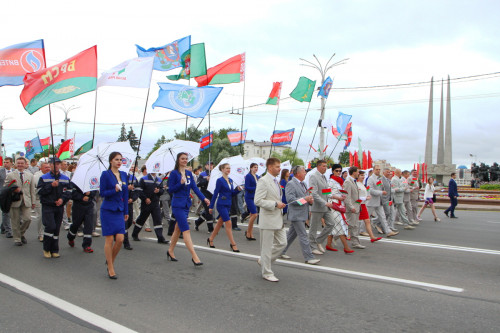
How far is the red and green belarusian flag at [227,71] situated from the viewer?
44.5 ft

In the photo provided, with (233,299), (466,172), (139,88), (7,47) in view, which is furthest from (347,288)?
A: (466,172)

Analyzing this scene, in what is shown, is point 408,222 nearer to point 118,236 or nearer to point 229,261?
point 229,261

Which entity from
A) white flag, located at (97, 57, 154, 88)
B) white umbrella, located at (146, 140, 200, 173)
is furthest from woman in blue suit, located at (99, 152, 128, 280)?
white flag, located at (97, 57, 154, 88)

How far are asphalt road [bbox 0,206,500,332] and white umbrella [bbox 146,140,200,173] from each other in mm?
2057

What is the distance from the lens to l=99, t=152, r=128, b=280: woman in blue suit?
5.91 m

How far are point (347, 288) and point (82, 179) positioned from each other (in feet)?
15.8

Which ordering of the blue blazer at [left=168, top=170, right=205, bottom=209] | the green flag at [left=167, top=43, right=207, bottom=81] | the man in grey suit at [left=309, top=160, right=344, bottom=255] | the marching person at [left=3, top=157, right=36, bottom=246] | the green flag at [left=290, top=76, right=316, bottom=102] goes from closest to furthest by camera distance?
the blue blazer at [left=168, top=170, right=205, bottom=209] → the man in grey suit at [left=309, top=160, right=344, bottom=255] → the marching person at [left=3, top=157, right=36, bottom=246] → the green flag at [left=167, top=43, right=207, bottom=81] → the green flag at [left=290, top=76, right=316, bottom=102]

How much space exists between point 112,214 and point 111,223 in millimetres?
143

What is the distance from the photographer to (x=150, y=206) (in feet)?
30.0

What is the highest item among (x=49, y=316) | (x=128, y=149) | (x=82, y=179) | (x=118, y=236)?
(x=128, y=149)

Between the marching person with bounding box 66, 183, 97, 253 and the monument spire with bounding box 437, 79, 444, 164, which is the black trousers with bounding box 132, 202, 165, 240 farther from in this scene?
the monument spire with bounding box 437, 79, 444, 164

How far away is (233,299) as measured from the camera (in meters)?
4.92

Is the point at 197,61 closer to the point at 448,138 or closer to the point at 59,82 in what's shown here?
the point at 59,82

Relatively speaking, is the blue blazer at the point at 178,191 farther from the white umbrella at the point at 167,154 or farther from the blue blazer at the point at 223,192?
the white umbrella at the point at 167,154
